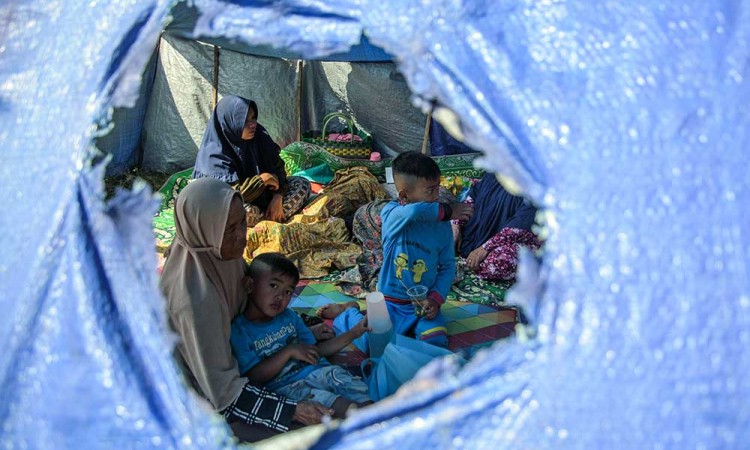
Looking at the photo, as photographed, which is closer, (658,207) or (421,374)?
(658,207)

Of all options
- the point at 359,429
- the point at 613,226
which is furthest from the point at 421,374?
the point at 613,226

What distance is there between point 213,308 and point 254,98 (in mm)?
5012

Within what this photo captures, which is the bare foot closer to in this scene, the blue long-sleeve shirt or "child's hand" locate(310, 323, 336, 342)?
the blue long-sleeve shirt

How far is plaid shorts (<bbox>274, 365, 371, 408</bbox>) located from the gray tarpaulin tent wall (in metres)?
4.48

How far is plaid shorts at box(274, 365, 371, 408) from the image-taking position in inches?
83.2

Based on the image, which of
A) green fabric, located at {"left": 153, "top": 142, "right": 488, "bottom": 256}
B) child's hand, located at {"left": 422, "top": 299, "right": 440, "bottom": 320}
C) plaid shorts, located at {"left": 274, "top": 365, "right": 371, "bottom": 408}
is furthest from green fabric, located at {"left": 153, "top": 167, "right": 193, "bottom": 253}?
plaid shorts, located at {"left": 274, "top": 365, "right": 371, "bottom": 408}

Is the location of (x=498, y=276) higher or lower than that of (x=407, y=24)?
lower

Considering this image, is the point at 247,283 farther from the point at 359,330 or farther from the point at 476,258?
the point at 476,258

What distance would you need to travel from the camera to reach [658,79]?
111 cm

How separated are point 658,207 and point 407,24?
0.58 m

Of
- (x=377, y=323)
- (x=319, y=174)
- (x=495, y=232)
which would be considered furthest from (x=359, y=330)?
(x=319, y=174)

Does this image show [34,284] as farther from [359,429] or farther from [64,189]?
[359,429]

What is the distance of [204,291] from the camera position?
1.96 m

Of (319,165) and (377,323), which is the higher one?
(319,165)
